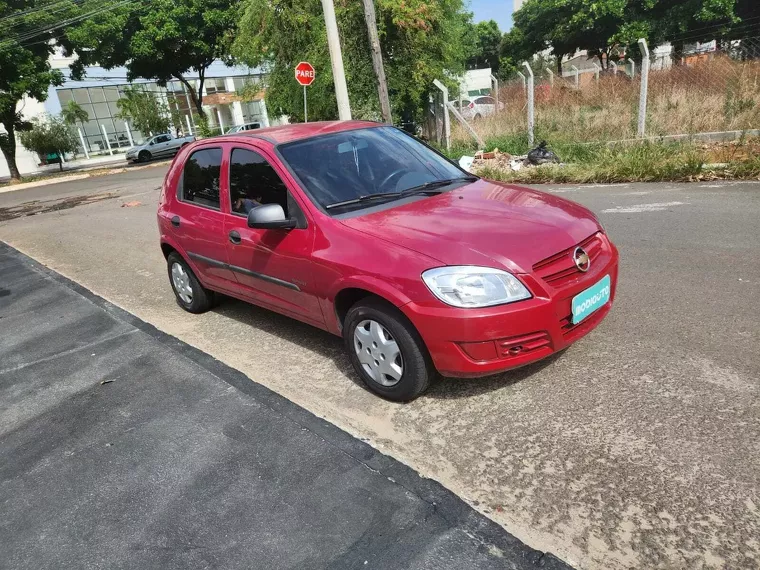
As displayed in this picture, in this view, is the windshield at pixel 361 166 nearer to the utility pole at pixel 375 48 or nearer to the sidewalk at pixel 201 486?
the sidewalk at pixel 201 486

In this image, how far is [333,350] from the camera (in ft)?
13.9

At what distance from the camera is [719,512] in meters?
2.26

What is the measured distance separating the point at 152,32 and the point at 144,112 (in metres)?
9.12

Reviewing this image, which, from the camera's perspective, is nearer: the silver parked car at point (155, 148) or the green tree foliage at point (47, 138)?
the green tree foliage at point (47, 138)

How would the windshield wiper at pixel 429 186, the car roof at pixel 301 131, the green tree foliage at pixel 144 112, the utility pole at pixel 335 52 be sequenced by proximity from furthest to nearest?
the green tree foliage at pixel 144 112
the utility pole at pixel 335 52
the car roof at pixel 301 131
the windshield wiper at pixel 429 186

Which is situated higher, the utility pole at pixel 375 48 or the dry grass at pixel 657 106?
the utility pole at pixel 375 48

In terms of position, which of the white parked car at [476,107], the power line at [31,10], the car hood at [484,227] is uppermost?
the power line at [31,10]

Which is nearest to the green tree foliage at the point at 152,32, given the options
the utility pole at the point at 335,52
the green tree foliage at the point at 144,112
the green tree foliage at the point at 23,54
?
the green tree foliage at the point at 23,54

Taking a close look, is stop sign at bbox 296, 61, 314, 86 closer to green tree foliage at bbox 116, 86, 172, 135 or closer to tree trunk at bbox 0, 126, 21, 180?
tree trunk at bbox 0, 126, 21, 180

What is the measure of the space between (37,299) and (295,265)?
4.63 metres

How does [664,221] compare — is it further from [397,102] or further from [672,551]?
[397,102]

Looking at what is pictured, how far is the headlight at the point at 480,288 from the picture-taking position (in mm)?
2881

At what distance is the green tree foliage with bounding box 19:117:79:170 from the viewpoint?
3275cm

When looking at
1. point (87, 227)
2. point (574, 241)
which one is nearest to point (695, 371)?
point (574, 241)
